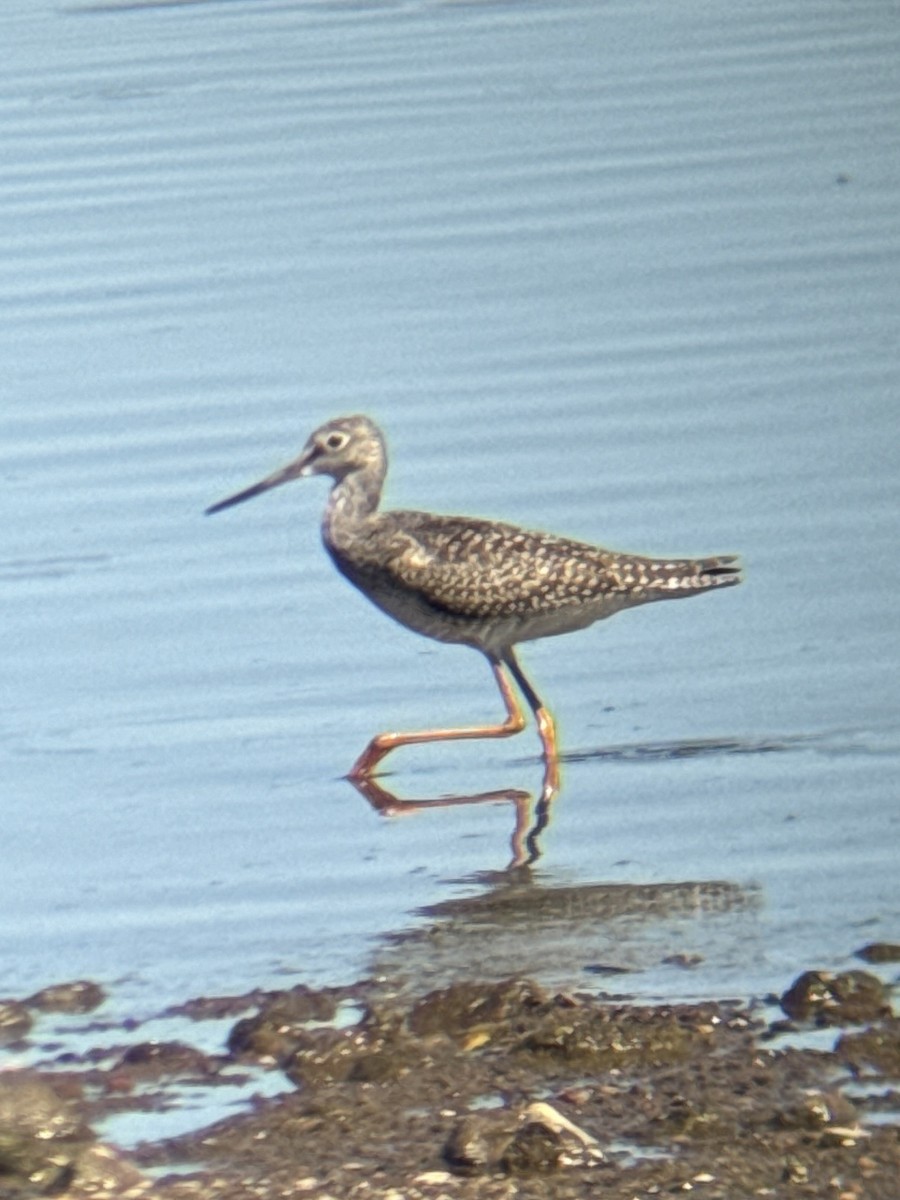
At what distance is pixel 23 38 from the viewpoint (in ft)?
68.4

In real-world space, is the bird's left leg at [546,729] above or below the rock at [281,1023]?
above

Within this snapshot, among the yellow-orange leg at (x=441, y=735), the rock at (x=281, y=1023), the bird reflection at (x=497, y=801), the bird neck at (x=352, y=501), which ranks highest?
the bird neck at (x=352, y=501)

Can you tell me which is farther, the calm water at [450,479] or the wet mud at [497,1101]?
the calm water at [450,479]

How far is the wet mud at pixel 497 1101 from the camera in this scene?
17.2 ft

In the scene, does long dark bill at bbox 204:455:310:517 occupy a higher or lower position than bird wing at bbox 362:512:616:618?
higher

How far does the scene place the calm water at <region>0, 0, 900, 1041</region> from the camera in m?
7.31

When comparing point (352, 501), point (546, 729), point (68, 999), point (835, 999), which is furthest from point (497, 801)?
point (835, 999)

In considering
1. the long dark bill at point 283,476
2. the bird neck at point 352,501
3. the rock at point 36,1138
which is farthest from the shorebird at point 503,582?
the rock at point 36,1138

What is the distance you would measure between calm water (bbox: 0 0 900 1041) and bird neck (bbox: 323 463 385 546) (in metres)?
0.45

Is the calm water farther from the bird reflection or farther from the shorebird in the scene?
the shorebird

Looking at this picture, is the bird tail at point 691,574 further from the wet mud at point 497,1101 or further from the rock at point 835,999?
the rock at point 835,999

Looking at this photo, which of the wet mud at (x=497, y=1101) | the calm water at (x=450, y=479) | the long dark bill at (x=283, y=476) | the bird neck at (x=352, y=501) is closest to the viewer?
the wet mud at (x=497, y=1101)

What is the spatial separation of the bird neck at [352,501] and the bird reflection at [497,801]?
1156mm

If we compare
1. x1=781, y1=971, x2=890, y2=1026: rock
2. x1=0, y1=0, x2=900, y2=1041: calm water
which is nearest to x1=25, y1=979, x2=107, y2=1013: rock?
x1=0, y1=0, x2=900, y2=1041: calm water
